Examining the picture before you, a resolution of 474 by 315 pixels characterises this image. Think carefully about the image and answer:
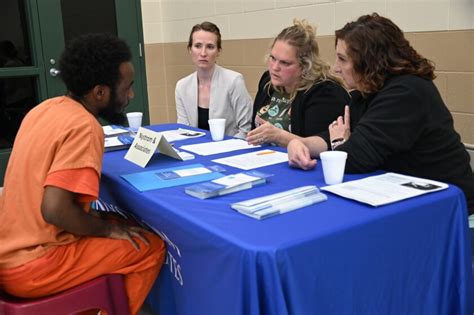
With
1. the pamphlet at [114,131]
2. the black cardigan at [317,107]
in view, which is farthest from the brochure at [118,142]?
the black cardigan at [317,107]

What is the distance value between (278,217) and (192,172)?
1.75 ft

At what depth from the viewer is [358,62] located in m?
1.64

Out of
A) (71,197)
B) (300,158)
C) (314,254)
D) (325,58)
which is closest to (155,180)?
(71,197)

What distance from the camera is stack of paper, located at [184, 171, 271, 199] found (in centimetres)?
133

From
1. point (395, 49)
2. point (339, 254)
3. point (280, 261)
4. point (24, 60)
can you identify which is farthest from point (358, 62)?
point (24, 60)

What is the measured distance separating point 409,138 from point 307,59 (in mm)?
881

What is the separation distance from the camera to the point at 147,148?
1785 millimetres

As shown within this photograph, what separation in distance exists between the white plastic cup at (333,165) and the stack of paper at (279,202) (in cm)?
10

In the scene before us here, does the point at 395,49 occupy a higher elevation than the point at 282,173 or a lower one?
higher

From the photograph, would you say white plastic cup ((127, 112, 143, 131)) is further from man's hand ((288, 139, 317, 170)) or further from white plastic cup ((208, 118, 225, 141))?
man's hand ((288, 139, 317, 170))

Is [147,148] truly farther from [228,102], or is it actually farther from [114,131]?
[228,102]

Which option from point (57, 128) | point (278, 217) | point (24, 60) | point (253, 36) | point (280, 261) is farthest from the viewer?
point (24, 60)

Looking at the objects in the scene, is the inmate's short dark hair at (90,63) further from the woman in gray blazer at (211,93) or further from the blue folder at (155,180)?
the woman in gray blazer at (211,93)

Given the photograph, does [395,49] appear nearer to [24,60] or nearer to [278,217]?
[278,217]
